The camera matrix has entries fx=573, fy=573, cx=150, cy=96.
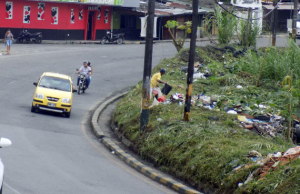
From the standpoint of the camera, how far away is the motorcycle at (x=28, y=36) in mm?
45969

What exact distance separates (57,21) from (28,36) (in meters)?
5.02

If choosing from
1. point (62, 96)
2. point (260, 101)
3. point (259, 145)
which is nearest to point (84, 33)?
point (62, 96)

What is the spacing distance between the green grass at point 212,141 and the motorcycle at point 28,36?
24.8 metres

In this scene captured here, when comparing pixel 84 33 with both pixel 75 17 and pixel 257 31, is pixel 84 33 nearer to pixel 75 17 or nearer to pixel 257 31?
pixel 75 17

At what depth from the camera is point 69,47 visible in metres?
46.2

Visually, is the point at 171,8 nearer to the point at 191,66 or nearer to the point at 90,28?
the point at 90,28

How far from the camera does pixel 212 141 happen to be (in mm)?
14438

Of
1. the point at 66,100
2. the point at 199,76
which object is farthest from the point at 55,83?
the point at 199,76

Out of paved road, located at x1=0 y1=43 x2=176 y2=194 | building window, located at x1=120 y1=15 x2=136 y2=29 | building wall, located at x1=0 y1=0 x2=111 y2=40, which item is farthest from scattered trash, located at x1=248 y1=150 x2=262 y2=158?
building window, located at x1=120 y1=15 x2=136 y2=29

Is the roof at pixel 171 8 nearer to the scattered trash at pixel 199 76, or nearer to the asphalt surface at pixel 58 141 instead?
the asphalt surface at pixel 58 141

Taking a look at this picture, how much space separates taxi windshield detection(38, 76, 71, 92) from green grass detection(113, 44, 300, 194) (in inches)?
98.3

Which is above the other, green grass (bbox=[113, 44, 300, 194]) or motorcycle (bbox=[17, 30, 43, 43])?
motorcycle (bbox=[17, 30, 43, 43])

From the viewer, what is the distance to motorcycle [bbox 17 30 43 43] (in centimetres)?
4597

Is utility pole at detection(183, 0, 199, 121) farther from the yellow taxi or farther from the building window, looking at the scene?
the building window
